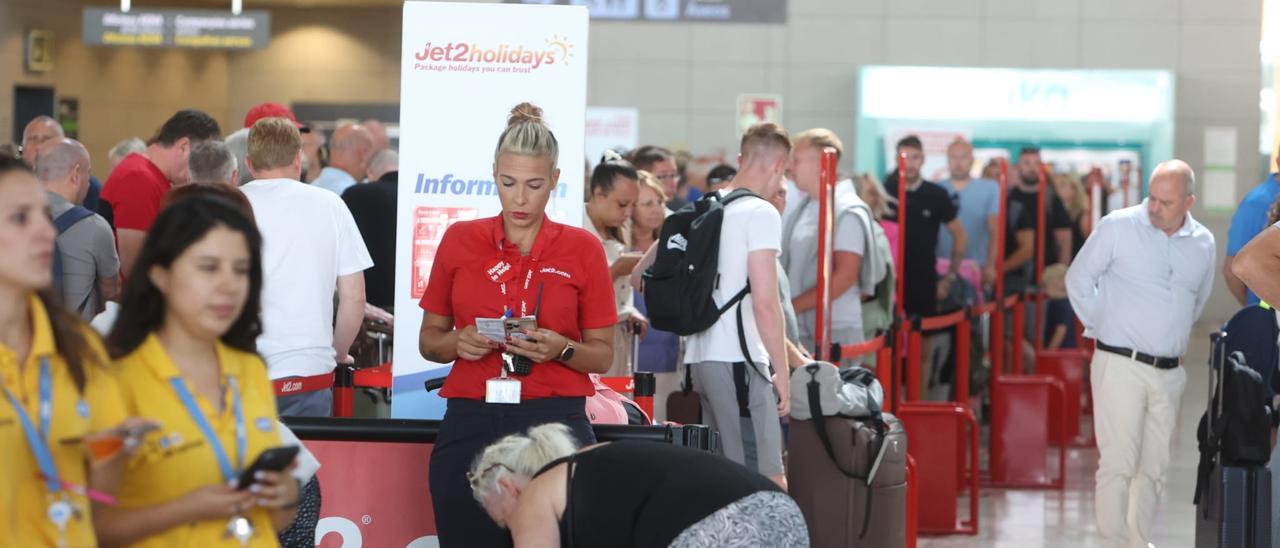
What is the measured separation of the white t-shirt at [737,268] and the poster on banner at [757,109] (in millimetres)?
13710

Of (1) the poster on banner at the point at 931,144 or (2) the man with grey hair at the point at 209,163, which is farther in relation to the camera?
(1) the poster on banner at the point at 931,144

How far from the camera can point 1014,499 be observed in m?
8.77

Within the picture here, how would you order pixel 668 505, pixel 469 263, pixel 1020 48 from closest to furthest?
pixel 668 505 < pixel 469 263 < pixel 1020 48

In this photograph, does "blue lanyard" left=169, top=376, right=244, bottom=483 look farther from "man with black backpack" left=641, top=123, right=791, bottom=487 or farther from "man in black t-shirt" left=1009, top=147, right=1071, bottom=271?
"man in black t-shirt" left=1009, top=147, right=1071, bottom=271

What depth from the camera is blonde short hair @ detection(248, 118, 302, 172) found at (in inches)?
202

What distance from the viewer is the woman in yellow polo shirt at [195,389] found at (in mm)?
2703

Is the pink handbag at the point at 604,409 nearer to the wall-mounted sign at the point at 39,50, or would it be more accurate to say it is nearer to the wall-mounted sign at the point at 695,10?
the wall-mounted sign at the point at 695,10

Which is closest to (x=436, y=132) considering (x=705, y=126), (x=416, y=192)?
(x=416, y=192)

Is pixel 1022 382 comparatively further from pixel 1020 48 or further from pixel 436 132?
pixel 1020 48

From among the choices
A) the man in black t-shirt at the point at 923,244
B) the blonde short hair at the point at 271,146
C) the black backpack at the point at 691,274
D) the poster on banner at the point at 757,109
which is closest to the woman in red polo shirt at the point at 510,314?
the blonde short hair at the point at 271,146

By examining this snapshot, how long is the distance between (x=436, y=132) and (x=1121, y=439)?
3.18m

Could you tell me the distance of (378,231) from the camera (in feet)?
26.3

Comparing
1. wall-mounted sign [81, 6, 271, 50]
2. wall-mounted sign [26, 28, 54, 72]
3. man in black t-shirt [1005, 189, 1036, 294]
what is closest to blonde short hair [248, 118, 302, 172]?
man in black t-shirt [1005, 189, 1036, 294]

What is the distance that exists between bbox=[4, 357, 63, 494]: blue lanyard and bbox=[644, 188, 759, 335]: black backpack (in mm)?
3530
